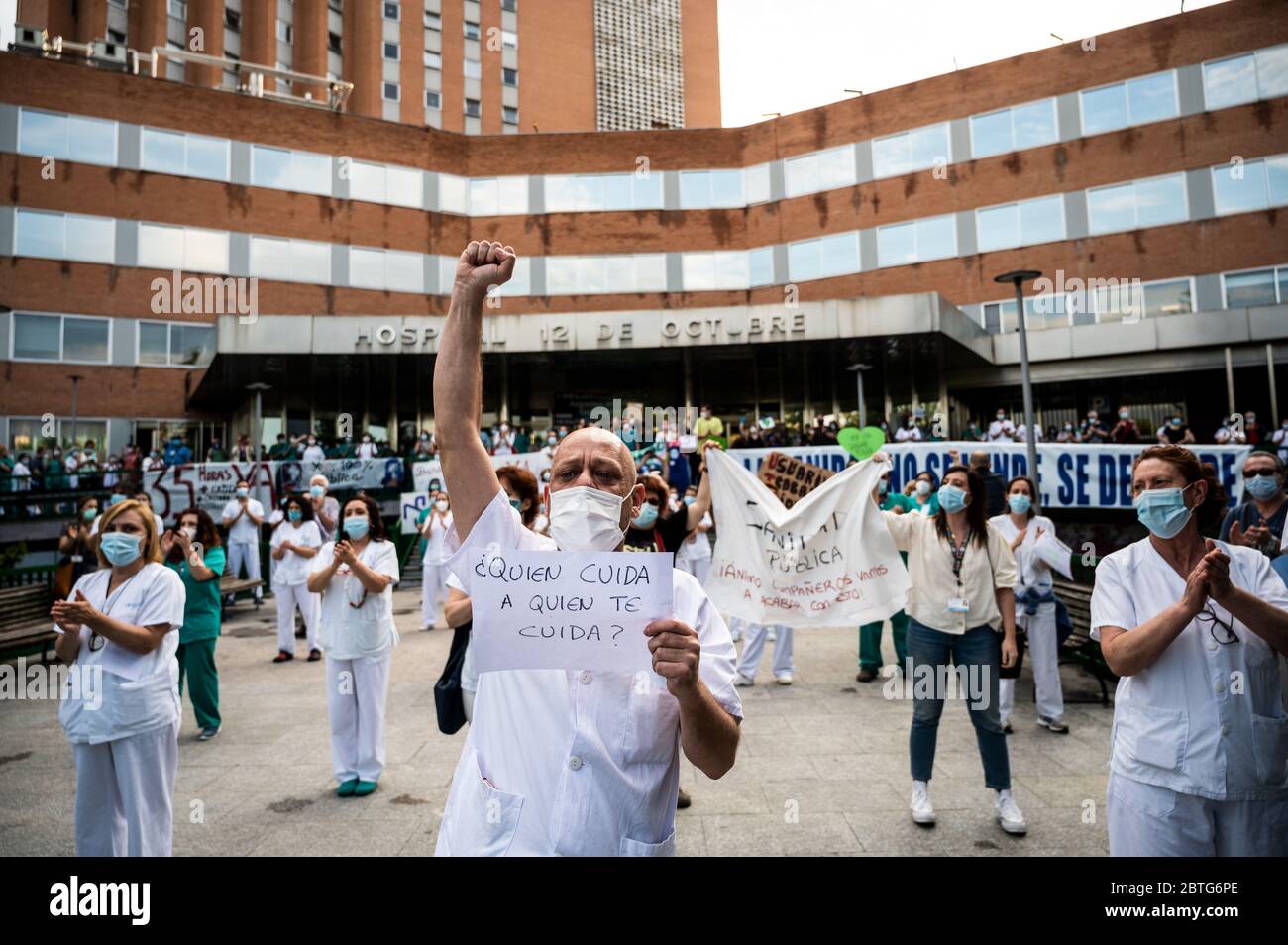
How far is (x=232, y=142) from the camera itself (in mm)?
30484

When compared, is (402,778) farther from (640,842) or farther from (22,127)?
(22,127)

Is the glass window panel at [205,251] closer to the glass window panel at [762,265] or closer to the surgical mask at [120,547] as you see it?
the glass window panel at [762,265]

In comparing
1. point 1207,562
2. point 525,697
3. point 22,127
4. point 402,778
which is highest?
point 22,127

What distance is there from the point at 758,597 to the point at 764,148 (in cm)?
3085

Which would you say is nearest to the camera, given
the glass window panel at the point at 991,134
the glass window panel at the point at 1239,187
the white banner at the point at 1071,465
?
the white banner at the point at 1071,465

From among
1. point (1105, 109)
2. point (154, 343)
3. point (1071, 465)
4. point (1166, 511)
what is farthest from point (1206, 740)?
point (154, 343)

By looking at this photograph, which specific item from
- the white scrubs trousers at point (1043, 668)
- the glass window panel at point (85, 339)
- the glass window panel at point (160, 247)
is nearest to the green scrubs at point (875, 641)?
the white scrubs trousers at point (1043, 668)

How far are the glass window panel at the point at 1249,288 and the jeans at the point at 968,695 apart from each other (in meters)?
28.8

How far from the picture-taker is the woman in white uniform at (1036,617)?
20.7ft

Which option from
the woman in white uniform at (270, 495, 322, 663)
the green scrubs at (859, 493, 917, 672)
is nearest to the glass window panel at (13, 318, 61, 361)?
the woman in white uniform at (270, 495, 322, 663)

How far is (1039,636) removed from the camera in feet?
21.2
